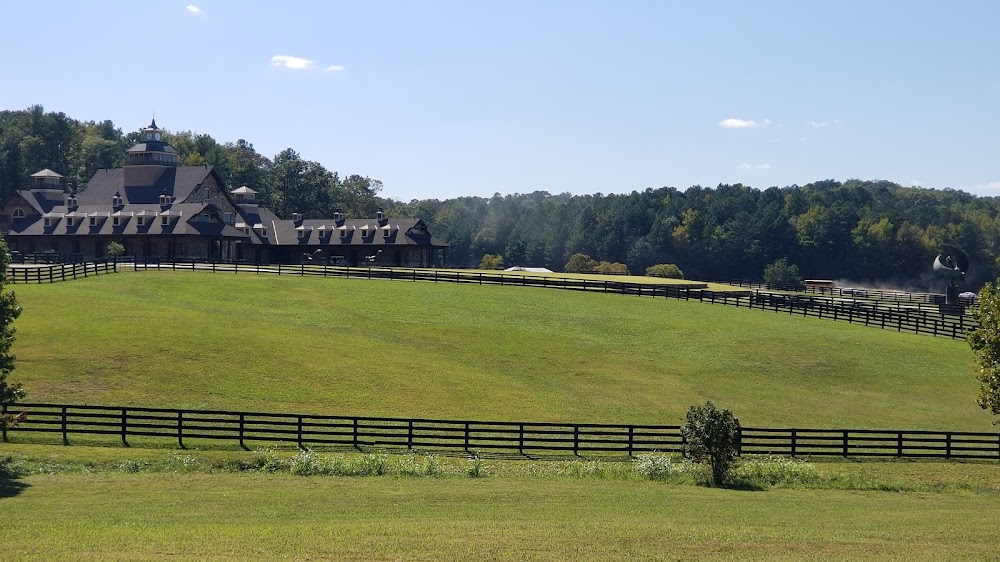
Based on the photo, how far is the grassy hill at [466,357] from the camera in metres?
39.5

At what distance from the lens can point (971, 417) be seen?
4269cm

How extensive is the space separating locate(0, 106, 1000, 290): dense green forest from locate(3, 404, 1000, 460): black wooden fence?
112 meters

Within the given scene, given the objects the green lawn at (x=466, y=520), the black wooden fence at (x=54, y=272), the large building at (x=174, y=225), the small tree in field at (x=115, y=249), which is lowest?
the green lawn at (x=466, y=520)

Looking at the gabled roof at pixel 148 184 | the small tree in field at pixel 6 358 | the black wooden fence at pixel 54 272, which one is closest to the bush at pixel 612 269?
the gabled roof at pixel 148 184

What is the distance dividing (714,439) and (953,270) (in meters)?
63.1

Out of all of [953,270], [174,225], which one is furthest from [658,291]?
[174,225]

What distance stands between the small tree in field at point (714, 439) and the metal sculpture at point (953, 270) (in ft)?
200

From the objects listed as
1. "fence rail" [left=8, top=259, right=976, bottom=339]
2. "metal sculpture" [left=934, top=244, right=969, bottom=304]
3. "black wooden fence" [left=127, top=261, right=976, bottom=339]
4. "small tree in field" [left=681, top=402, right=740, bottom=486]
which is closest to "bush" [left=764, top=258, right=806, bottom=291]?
"fence rail" [left=8, top=259, right=976, bottom=339]

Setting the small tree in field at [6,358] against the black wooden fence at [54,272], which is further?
the black wooden fence at [54,272]

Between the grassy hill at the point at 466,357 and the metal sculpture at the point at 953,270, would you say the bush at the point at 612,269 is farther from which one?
the grassy hill at the point at 466,357

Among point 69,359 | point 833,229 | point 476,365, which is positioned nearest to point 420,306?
point 476,365

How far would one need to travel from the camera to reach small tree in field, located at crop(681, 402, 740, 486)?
1110 inches

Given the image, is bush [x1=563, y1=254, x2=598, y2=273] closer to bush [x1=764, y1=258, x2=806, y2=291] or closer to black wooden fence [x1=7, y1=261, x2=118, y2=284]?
bush [x1=764, y1=258, x2=806, y2=291]

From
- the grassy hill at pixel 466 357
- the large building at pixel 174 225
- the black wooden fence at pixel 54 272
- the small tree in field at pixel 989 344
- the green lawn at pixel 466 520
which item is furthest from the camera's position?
the large building at pixel 174 225
